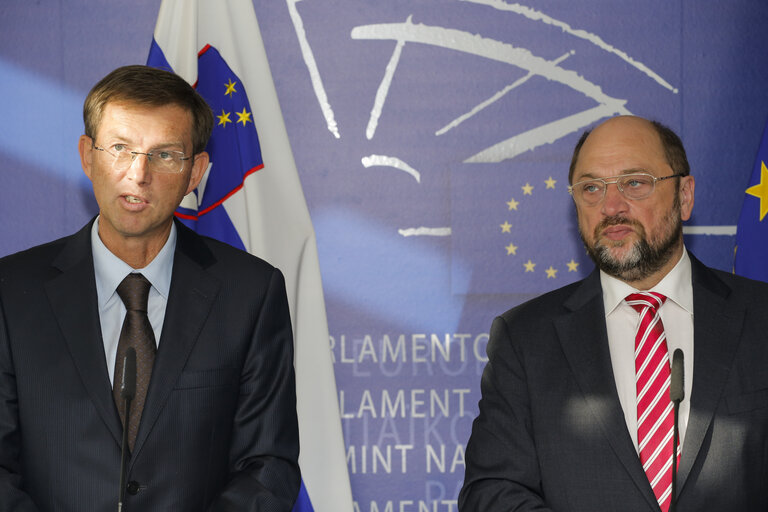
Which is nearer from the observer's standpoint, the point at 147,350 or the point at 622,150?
the point at 147,350

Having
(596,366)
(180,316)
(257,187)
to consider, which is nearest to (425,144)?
(257,187)

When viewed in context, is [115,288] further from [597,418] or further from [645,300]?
[645,300]

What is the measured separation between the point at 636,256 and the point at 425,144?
4.39 feet

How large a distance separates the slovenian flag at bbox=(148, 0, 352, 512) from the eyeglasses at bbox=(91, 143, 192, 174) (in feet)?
3.16

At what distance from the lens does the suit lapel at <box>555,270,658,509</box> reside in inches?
83.7

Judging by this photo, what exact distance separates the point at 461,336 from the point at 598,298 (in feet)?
3.67

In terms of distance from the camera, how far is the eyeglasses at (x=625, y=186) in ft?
7.95

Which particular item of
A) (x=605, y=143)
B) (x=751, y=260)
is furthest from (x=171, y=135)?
(x=751, y=260)

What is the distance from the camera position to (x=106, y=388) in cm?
204

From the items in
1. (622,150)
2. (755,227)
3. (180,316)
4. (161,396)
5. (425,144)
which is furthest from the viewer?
(425,144)

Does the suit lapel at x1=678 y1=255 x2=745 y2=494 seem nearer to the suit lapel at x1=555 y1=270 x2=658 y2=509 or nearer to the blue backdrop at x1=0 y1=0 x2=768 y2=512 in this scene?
the suit lapel at x1=555 y1=270 x2=658 y2=509

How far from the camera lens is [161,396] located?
208cm

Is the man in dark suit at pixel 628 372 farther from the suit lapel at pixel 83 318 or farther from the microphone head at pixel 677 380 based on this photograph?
the suit lapel at pixel 83 318

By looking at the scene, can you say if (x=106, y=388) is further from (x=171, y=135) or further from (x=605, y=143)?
(x=605, y=143)
